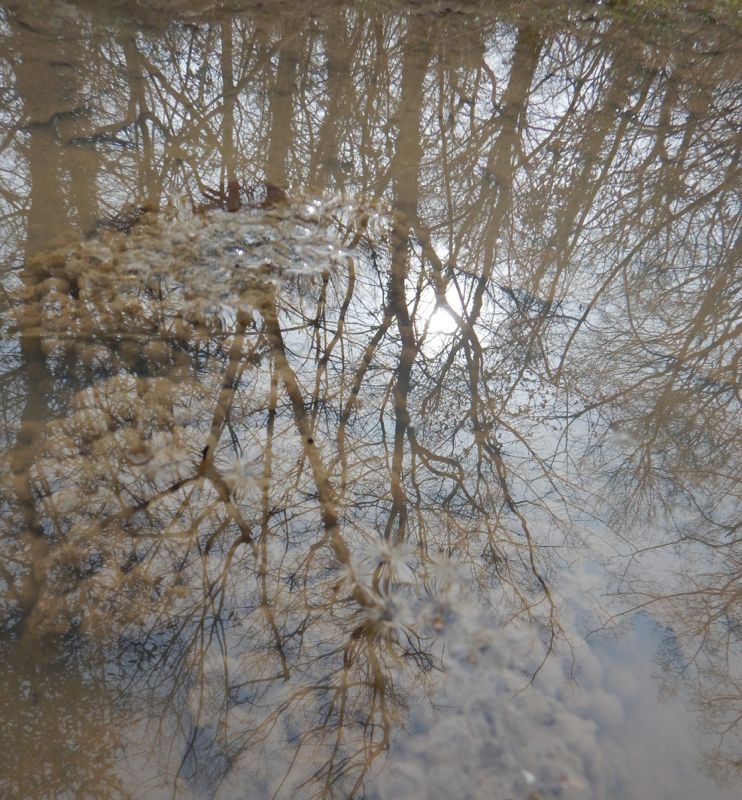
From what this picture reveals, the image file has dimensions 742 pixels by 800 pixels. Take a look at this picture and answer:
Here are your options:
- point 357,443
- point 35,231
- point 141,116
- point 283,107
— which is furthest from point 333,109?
point 357,443

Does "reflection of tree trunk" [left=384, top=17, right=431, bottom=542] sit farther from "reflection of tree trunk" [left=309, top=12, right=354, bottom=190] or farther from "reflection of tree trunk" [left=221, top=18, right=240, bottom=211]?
"reflection of tree trunk" [left=221, top=18, right=240, bottom=211]

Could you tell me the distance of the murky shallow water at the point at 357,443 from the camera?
139 cm

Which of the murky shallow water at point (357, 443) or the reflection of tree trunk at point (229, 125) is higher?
the reflection of tree trunk at point (229, 125)

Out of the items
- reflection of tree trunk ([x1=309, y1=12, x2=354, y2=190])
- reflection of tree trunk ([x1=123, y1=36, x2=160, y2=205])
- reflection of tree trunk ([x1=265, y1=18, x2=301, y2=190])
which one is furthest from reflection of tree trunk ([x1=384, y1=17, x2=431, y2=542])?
reflection of tree trunk ([x1=123, y1=36, x2=160, y2=205])

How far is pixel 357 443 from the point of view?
212 cm

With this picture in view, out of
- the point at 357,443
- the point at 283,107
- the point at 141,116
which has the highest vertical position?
the point at 283,107

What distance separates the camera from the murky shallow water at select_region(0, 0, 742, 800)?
54.8 inches

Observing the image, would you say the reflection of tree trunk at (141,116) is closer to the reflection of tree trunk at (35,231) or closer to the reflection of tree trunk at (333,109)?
the reflection of tree trunk at (35,231)

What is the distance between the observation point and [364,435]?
216 cm

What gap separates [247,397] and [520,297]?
144 cm

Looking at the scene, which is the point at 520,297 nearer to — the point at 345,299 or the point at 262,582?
the point at 345,299

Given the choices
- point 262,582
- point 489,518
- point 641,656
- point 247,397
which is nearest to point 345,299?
point 247,397

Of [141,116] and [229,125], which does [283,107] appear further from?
[141,116]

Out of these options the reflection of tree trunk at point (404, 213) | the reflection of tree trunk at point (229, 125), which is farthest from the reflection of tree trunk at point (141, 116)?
the reflection of tree trunk at point (404, 213)
